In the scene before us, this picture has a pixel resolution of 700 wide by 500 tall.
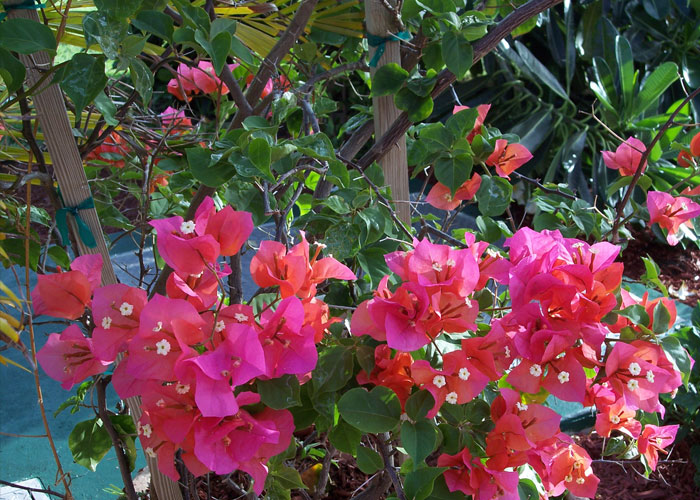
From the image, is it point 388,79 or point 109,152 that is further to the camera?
point 109,152

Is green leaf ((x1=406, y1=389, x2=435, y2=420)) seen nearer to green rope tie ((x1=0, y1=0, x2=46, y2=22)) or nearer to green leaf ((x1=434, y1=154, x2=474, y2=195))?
green leaf ((x1=434, y1=154, x2=474, y2=195))

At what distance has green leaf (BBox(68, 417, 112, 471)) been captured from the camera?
67 centimetres

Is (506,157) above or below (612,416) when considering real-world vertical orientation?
above

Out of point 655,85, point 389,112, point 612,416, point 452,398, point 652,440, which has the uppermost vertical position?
point 389,112

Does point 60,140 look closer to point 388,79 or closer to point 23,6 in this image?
point 23,6

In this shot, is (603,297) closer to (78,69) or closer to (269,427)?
(269,427)

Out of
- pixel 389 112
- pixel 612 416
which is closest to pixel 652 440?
pixel 612 416

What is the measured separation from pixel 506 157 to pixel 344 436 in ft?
1.25

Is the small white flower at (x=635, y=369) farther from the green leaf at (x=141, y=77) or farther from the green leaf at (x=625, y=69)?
the green leaf at (x=625, y=69)

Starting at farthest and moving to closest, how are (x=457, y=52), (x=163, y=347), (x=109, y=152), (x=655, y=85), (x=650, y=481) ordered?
(x=655, y=85) < (x=650, y=481) < (x=109, y=152) < (x=457, y=52) < (x=163, y=347)

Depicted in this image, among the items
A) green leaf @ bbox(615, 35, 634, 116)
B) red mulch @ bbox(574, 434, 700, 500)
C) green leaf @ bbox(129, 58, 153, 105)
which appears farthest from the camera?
green leaf @ bbox(615, 35, 634, 116)

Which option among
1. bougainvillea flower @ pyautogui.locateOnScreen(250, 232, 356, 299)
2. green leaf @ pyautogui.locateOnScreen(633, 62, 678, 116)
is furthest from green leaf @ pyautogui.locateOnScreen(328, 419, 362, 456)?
green leaf @ pyautogui.locateOnScreen(633, 62, 678, 116)

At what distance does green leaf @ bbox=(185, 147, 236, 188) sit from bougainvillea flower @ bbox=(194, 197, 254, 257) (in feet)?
0.25

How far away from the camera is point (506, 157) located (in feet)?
2.45
